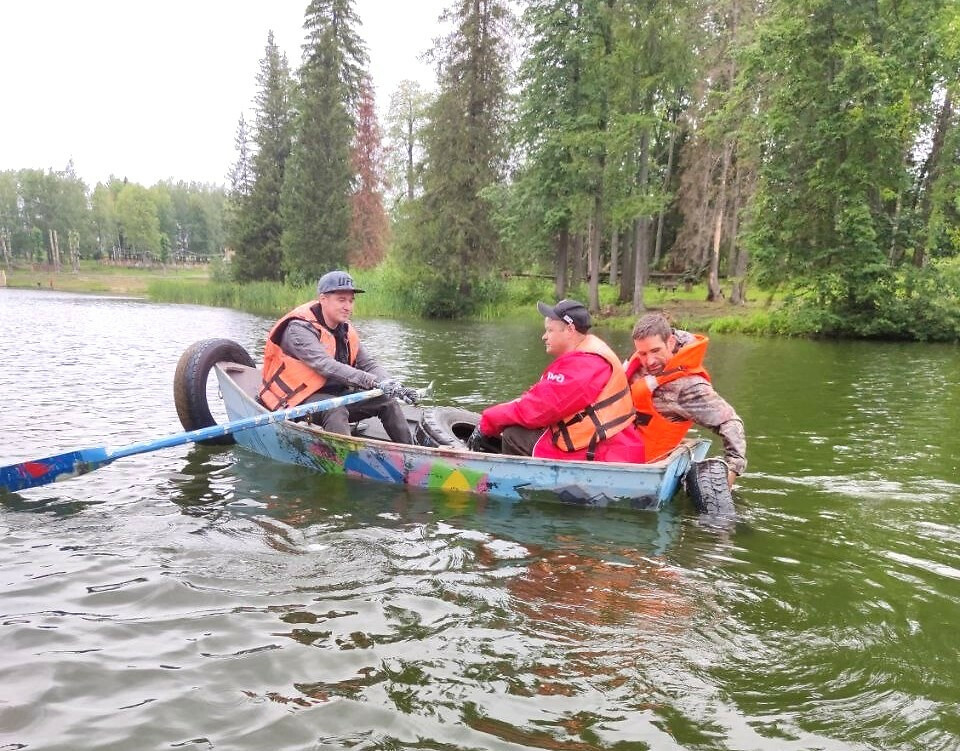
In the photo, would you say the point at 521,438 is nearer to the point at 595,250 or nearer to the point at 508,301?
the point at 595,250

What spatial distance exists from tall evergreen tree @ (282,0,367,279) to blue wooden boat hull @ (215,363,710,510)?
30.9 m

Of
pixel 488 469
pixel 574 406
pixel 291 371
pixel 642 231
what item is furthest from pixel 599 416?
pixel 642 231

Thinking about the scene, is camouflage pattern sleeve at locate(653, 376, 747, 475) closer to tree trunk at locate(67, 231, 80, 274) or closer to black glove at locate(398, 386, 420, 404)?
black glove at locate(398, 386, 420, 404)

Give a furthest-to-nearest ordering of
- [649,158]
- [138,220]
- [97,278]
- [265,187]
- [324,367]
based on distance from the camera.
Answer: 1. [138,220]
2. [97,278]
3. [265,187]
4. [649,158]
5. [324,367]

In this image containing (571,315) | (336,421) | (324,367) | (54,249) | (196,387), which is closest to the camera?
(571,315)

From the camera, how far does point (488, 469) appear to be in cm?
610

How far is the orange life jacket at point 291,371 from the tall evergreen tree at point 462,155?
79.1 feet

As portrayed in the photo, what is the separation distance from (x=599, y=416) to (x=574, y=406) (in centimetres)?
26

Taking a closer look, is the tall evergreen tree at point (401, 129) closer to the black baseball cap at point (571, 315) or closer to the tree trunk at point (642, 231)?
the tree trunk at point (642, 231)

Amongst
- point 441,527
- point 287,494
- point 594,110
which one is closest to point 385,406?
point 287,494

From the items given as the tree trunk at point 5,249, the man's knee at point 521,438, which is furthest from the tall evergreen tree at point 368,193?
the tree trunk at point 5,249

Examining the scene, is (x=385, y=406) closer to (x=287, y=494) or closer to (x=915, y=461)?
(x=287, y=494)

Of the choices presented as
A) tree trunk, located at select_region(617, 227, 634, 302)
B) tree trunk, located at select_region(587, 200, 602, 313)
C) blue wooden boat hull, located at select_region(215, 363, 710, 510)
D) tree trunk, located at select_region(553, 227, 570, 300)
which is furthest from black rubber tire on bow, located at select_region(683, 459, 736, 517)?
tree trunk, located at select_region(553, 227, 570, 300)

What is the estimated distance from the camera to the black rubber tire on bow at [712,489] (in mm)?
5863
